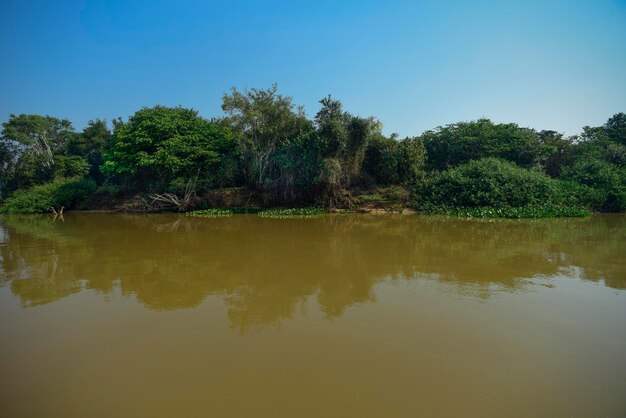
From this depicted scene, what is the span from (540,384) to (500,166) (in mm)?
18142

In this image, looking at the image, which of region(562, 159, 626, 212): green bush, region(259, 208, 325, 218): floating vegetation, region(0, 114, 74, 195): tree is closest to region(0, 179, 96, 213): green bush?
region(0, 114, 74, 195): tree

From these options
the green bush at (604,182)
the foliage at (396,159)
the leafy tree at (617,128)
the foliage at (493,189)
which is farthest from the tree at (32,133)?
the leafy tree at (617,128)

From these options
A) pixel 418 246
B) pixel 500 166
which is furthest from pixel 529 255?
pixel 500 166

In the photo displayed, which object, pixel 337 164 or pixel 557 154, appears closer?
pixel 337 164

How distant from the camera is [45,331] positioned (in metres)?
4.46

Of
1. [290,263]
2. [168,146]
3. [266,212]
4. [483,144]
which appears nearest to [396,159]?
[483,144]

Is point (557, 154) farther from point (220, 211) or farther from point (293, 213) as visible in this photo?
point (220, 211)

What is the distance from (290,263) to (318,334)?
3595 millimetres

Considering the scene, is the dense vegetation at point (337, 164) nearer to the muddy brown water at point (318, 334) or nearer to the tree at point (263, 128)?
the tree at point (263, 128)

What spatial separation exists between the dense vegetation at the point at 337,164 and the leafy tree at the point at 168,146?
0.22 feet

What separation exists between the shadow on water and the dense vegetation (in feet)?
19.8

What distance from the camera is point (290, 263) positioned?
767 centimetres

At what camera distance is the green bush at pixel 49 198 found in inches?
972

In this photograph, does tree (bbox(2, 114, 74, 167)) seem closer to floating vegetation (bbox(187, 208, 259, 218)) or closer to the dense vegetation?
the dense vegetation
